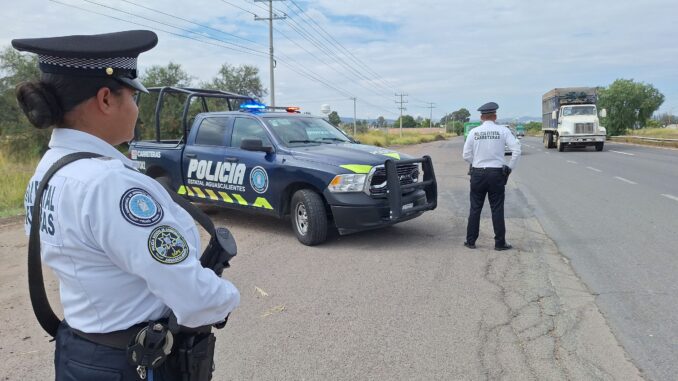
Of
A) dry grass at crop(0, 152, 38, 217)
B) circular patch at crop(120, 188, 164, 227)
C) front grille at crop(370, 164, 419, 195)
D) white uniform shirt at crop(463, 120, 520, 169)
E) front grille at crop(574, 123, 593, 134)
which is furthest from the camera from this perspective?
front grille at crop(574, 123, 593, 134)

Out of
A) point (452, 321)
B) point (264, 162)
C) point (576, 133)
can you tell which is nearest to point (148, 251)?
point (452, 321)

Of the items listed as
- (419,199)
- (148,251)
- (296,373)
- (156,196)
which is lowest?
(296,373)

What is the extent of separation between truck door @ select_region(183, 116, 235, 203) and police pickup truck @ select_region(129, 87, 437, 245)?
0.05 feet

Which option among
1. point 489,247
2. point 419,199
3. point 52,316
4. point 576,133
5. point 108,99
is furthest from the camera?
point 576,133

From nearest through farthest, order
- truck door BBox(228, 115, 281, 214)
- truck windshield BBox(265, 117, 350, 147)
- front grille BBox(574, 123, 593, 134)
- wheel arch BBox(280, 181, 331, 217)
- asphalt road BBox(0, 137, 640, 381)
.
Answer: asphalt road BBox(0, 137, 640, 381) → wheel arch BBox(280, 181, 331, 217) → truck door BBox(228, 115, 281, 214) → truck windshield BBox(265, 117, 350, 147) → front grille BBox(574, 123, 593, 134)

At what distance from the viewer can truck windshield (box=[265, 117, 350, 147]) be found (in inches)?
286

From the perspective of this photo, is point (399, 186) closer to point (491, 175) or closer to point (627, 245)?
→ point (491, 175)

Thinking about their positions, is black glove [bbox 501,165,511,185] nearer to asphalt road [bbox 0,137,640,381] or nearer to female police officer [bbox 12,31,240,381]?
asphalt road [bbox 0,137,640,381]

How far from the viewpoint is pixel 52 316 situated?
176 centimetres

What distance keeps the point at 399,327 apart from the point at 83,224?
3.03 metres

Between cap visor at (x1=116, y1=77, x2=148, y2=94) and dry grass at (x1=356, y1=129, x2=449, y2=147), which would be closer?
cap visor at (x1=116, y1=77, x2=148, y2=94)

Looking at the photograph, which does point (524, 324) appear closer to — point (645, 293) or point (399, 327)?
point (399, 327)

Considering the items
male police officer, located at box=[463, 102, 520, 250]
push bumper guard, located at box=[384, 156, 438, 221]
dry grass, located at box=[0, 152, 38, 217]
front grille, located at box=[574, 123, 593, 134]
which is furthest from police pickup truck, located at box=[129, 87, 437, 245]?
front grille, located at box=[574, 123, 593, 134]

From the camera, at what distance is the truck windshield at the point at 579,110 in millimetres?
27594
